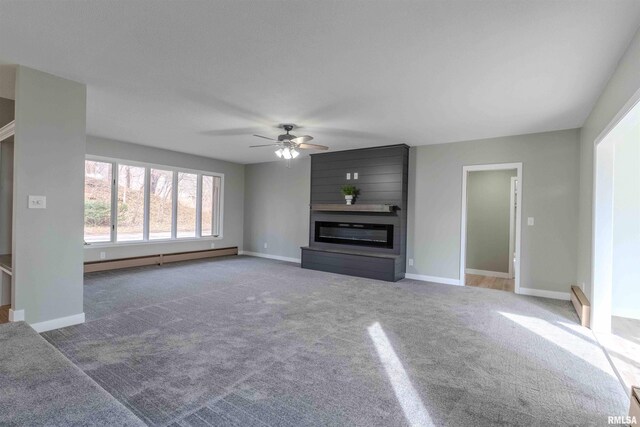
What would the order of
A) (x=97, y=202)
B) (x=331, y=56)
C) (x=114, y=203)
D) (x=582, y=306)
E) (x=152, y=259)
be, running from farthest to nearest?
(x=152, y=259) < (x=114, y=203) < (x=97, y=202) < (x=582, y=306) < (x=331, y=56)

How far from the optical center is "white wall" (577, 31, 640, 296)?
2.28 meters

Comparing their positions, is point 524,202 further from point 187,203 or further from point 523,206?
point 187,203

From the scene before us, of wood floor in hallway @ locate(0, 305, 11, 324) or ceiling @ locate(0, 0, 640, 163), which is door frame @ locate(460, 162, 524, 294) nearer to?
ceiling @ locate(0, 0, 640, 163)

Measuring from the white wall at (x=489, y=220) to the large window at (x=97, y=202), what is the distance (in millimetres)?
7184

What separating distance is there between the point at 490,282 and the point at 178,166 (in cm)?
684

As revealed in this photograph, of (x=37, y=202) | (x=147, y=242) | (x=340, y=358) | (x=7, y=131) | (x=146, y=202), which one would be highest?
(x=7, y=131)

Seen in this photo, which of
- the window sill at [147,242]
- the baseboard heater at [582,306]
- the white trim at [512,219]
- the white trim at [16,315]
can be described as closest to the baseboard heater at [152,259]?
the window sill at [147,242]

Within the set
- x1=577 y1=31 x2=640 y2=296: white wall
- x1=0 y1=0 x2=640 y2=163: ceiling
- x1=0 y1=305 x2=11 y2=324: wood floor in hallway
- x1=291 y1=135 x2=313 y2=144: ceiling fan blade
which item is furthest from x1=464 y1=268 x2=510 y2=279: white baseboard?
x1=0 y1=305 x2=11 y2=324: wood floor in hallway

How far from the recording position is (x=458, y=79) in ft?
9.82

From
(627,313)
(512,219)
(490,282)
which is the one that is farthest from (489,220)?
(627,313)

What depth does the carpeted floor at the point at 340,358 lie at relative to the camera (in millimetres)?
1939

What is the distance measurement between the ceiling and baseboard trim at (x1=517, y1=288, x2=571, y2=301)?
8.00 ft

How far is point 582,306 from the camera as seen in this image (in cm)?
355

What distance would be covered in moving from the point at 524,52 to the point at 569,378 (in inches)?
99.0
